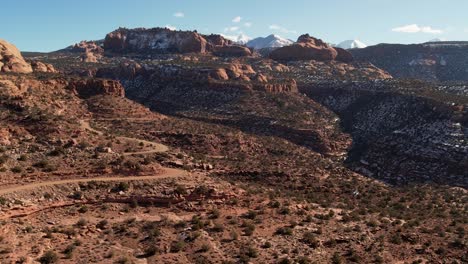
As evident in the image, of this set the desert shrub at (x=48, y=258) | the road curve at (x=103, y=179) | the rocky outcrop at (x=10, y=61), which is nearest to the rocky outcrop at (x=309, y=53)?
the rocky outcrop at (x=10, y=61)

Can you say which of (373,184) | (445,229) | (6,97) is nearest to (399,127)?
(373,184)

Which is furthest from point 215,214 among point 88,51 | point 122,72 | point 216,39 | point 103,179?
point 88,51

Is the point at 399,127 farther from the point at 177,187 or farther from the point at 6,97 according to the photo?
the point at 6,97

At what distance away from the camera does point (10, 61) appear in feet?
228

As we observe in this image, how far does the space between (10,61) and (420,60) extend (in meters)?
135

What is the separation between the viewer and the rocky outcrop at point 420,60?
152625mm

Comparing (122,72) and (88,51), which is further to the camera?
(88,51)

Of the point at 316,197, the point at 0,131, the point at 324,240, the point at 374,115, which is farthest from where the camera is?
the point at 374,115

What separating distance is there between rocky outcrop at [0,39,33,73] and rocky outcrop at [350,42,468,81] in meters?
114

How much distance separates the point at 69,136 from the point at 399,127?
5059 centimetres

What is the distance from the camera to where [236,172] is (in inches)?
1761

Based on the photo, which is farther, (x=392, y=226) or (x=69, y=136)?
(x=69, y=136)

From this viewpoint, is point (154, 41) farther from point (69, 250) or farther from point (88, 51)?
point (69, 250)

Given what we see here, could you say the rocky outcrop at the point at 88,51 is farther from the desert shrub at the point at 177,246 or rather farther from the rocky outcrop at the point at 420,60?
the desert shrub at the point at 177,246
